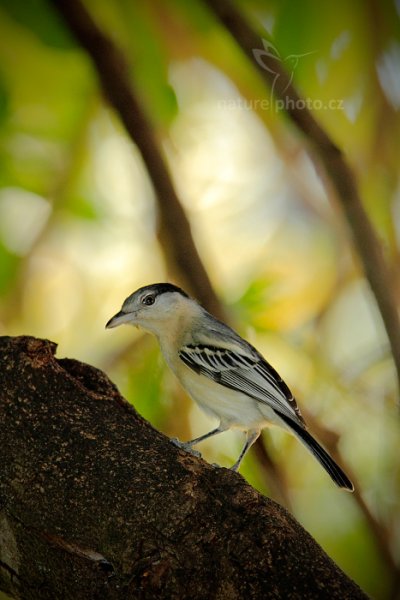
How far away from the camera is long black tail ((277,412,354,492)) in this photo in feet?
9.50

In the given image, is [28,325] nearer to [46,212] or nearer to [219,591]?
[46,212]

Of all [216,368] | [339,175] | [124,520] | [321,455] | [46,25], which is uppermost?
[46,25]

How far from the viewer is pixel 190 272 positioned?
3504mm

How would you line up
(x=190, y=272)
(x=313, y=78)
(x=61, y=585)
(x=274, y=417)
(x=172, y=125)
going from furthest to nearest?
1. (x=172, y=125)
2. (x=313, y=78)
3. (x=190, y=272)
4. (x=274, y=417)
5. (x=61, y=585)

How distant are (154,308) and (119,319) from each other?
8.5 inches

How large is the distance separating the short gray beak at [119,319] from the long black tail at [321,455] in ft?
2.63

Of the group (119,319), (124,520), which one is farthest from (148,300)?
(124,520)

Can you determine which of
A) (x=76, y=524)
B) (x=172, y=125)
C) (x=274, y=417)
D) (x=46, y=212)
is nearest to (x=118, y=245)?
(x=46, y=212)

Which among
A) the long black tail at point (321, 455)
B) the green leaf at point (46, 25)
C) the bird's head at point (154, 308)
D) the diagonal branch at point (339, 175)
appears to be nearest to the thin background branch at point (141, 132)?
the bird's head at point (154, 308)

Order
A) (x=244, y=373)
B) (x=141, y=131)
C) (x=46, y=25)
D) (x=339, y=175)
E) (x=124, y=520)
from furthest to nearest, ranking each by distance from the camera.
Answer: (x=46, y=25)
(x=141, y=131)
(x=244, y=373)
(x=339, y=175)
(x=124, y=520)

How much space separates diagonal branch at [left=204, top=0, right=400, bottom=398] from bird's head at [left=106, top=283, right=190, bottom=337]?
101 cm

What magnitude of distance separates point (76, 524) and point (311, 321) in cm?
297

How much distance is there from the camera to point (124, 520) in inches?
77.0

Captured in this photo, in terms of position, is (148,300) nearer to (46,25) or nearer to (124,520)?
(46,25)
